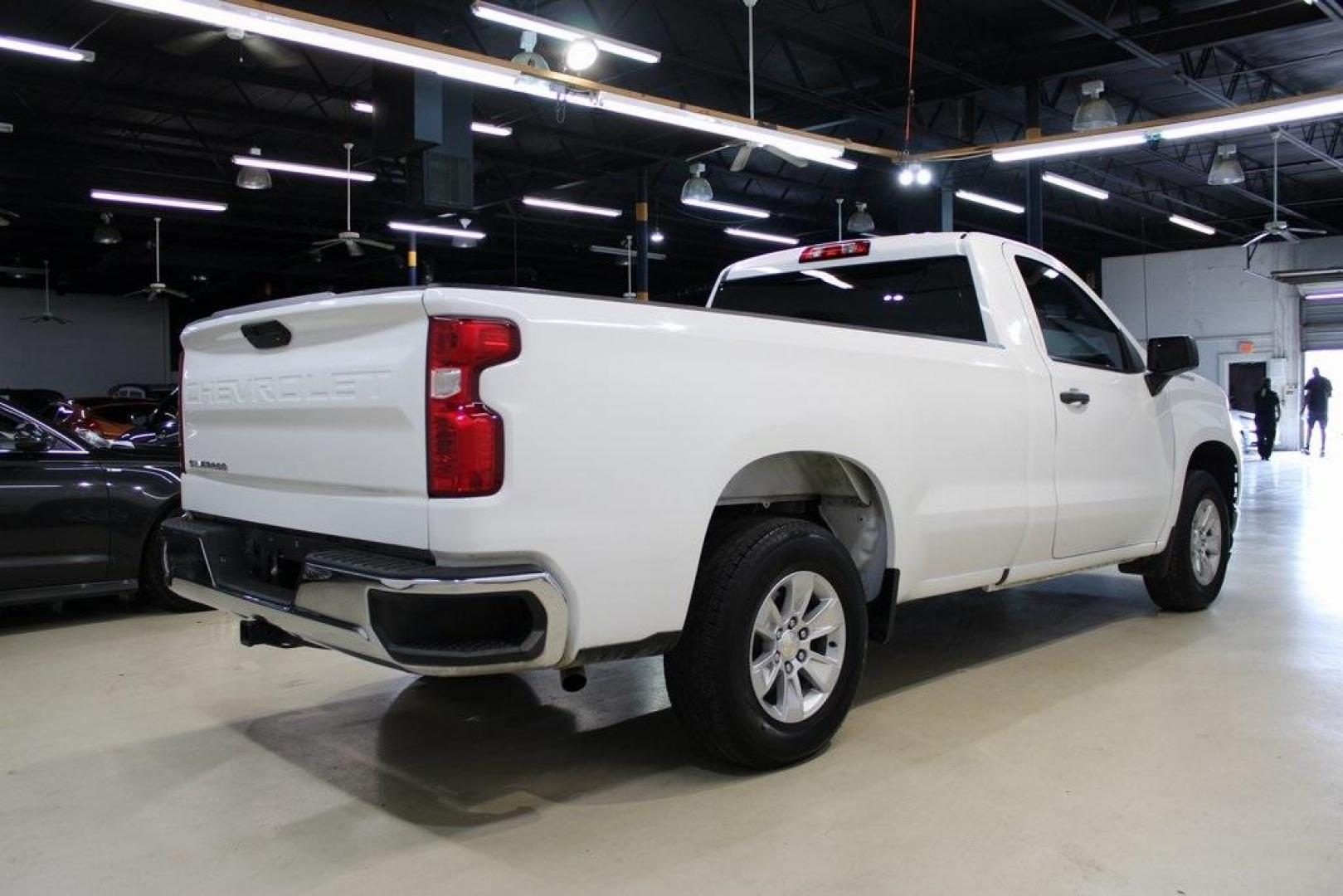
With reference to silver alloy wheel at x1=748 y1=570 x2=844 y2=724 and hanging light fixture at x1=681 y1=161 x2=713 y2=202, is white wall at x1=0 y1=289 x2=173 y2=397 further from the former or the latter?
silver alloy wheel at x1=748 y1=570 x2=844 y2=724

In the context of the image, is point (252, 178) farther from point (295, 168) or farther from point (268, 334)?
point (268, 334)

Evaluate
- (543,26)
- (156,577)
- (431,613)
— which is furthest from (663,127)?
(431,613)

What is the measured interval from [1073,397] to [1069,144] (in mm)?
6155

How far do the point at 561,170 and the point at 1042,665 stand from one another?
1572 cm

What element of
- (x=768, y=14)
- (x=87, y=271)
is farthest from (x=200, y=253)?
(x=768, y=14)

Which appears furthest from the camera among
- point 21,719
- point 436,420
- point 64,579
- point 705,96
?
point 705,96

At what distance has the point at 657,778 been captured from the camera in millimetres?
3041

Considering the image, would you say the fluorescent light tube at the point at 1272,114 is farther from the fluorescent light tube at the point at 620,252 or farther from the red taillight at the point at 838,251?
the fluorescent light tube at the point at 620,252

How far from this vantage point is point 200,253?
27.1 meters

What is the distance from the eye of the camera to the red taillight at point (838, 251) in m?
Result: 4.41

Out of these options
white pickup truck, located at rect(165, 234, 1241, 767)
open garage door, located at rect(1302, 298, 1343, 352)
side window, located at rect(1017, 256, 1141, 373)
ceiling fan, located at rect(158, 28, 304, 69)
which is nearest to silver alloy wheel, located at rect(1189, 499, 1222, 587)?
side window, located at rect(1017, 256, 1141, 373)

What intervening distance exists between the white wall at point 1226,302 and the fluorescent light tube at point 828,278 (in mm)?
26249

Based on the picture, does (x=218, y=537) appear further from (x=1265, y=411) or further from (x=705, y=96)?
(x=1265, y=411)

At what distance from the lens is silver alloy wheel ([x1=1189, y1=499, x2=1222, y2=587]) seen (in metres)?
5.26
